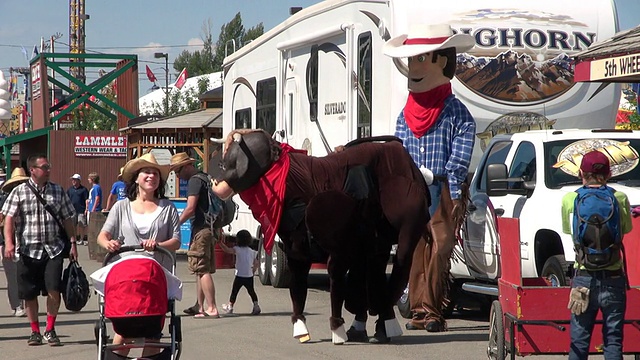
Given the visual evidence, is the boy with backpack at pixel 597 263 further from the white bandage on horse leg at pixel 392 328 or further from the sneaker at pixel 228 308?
the sneaker at pixel 228 308

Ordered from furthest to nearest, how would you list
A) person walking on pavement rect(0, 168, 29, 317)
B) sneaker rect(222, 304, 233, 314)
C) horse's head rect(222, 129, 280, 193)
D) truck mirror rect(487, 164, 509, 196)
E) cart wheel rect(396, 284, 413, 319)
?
1. sneaker rect(222, 304, 233, 314)
2. person walking on pavement rect(0, 168, 29, 317)
3. cart wheel rect(396, 284, 413, 319)
4. truck mirror rect(487, 164, 509, 196)
5. horse's head rect(222, 129, 280, 193)

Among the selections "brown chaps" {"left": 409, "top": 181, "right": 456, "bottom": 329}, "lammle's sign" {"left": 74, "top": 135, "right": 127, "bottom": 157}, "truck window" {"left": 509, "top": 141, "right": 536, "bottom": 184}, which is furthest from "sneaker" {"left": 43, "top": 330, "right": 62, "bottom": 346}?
"lammle's sign" {"left": 74, "top": 135, "right": 127, "bottom": 157}

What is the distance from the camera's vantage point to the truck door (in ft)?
35.9

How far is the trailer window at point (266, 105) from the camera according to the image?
1644 centimetres

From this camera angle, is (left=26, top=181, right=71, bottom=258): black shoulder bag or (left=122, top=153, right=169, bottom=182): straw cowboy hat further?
(left=26, top=181, right=71, bottom=258): black shoulder bag

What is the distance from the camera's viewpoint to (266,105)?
55.2ft

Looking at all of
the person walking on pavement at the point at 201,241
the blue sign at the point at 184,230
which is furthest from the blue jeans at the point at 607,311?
the blue sign at the point at 184,230

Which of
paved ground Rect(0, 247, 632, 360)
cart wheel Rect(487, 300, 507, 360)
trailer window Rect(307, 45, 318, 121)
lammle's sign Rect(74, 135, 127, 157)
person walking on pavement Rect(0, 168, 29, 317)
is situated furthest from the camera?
lammle's sign Rect(74, 135, 127, 157)

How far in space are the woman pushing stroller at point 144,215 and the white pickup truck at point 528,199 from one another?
298 centimetres

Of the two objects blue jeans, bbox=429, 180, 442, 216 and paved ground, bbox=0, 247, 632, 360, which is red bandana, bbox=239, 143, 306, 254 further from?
blue jeans, bbox=429, 180, 442, 216

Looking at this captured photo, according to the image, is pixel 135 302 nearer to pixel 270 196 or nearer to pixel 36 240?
pixel 270 196

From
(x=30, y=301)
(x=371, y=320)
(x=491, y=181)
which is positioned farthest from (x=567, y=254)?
(x=30, y=301)

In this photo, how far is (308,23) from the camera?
14.9 m

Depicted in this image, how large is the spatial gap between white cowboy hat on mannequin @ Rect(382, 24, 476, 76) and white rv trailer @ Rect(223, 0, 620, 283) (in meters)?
0.50
